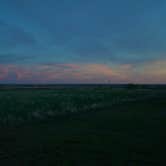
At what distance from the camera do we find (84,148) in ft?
34.5

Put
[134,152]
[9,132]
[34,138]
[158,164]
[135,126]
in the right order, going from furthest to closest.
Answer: [135,126]
[9,132]
[34,138]
[134,152]
[158,164]

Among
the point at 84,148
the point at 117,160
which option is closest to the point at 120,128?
the point at 84,148

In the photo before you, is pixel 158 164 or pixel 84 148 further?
pixel 84 148

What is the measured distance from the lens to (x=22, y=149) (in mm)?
10461

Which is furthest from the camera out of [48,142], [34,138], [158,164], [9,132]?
[9,132]

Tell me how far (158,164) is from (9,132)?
9.23 m

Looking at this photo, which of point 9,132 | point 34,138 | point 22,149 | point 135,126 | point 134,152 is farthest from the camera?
point 135,126

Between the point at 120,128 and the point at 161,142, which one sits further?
the point at 120,128

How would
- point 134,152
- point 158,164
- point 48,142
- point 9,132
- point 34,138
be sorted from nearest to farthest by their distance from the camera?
1. point 158,164
2. point 134,152
3. point 48,142
4. point 34,138
5. point 9,132

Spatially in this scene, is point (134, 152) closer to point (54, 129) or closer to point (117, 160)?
point (117, 160)

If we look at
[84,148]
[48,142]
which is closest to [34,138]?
[48,142]

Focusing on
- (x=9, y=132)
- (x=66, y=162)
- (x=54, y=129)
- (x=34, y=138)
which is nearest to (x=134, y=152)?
(x=66, y=162)

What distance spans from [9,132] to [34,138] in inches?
102

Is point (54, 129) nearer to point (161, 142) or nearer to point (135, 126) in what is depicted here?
point (135, 126)
